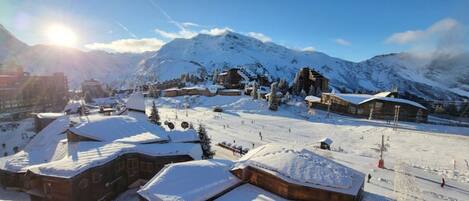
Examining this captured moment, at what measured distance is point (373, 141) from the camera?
45.5m

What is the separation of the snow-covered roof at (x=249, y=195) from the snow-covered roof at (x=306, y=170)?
1.50 m

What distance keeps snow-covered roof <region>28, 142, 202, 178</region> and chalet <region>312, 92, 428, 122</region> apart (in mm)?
49306

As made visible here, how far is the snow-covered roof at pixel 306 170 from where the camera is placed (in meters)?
19.2

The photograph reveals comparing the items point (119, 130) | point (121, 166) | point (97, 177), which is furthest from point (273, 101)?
point (97, 177)

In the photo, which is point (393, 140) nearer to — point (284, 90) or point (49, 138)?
point (49, 138)

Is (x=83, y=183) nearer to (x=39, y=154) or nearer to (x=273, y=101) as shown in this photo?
(x=39, y=154)

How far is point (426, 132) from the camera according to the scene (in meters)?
50.0

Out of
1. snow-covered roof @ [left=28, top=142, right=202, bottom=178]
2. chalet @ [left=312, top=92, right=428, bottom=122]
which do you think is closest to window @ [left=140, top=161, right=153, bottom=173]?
snow-covered roof @ [left=28, top=142, right=202, bottom=178]

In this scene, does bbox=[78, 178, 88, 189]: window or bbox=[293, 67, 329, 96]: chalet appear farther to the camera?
bbox=[293, 67, 329, 96]: chalet

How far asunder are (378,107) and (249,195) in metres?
56.9

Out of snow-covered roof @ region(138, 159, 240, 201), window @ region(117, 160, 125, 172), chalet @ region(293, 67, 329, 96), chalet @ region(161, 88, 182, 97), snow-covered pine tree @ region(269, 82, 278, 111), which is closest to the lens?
snow-covered roof @ region(138, 159, 240, 201)

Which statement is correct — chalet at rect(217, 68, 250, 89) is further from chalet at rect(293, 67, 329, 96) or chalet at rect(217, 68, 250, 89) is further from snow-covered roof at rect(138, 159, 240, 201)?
snow-covered roof at rect(138, 159, 240, 201)

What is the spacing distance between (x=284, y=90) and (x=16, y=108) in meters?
75.7

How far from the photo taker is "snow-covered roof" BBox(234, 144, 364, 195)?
63.0ft
